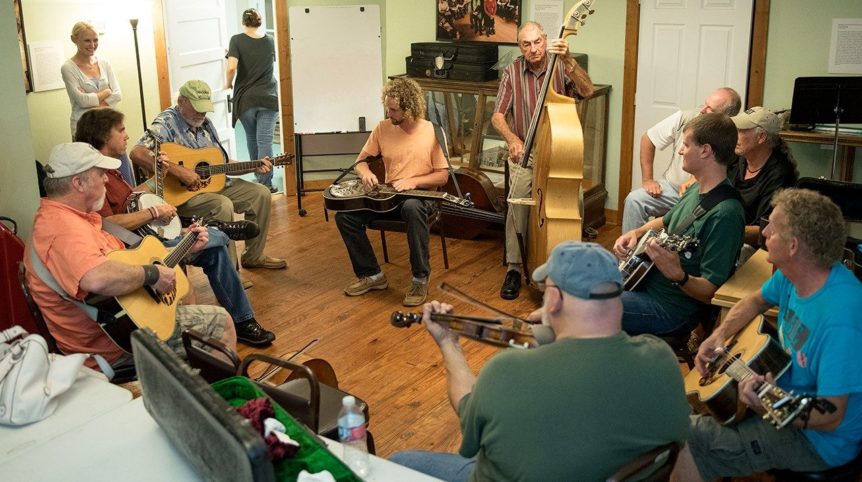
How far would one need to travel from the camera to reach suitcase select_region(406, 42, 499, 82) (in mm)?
6301

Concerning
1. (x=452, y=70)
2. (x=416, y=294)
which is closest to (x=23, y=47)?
(x=452, y=70)

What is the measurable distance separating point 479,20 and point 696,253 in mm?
3760

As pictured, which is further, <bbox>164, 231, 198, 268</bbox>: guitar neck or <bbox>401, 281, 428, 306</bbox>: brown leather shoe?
<bbox>401, 281, 428, 306</bbox>: brown leather shoe

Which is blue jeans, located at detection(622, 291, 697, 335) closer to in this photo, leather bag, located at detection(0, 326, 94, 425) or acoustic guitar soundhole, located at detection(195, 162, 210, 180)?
leather bag, located at detection(0, 326, 94, 425)

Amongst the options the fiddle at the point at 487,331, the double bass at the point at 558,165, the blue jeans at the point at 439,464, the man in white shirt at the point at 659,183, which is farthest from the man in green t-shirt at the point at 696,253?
the man in white shirt at the point at 659,183

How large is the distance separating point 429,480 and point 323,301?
9.61ft

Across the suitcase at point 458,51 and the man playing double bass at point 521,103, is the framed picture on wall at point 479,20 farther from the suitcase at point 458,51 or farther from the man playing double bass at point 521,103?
the man playing double bass at point 521,103

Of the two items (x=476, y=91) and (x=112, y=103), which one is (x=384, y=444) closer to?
(x=476, y=91)

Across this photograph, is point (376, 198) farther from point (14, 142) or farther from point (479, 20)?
point (479, 20)

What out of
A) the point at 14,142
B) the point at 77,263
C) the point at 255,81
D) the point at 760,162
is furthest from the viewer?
the point at 255,81

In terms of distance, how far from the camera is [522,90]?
5.31 m

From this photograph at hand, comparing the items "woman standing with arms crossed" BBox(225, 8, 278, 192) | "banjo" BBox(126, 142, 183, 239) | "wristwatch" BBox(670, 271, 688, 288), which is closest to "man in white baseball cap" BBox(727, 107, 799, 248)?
"wristwatch" BBox(670, 271, 688, 288)

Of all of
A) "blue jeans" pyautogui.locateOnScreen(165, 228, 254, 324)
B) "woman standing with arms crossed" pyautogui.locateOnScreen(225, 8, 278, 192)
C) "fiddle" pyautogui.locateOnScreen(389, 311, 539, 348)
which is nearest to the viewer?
"fiddle" pyautogui.locateOnScreen(389, 311, 539, 348)

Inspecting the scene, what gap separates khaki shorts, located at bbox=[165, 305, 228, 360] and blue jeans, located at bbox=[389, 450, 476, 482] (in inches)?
53.5
